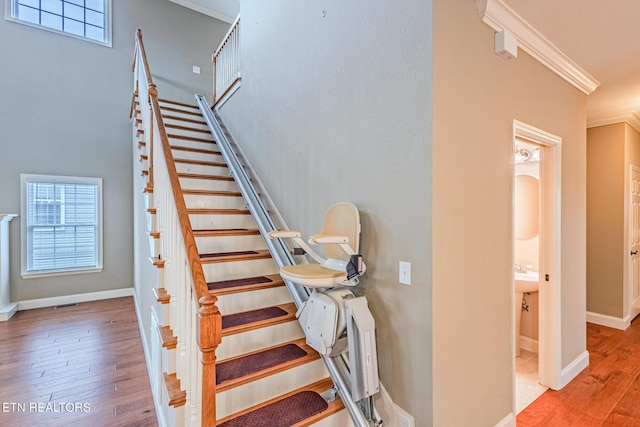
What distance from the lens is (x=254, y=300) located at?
2.43m

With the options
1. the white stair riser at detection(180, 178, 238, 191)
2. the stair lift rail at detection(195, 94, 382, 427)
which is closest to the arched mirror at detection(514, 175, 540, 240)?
→ the stair lift rail at detection(195, 94, 382, 427)

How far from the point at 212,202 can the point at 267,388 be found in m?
2.00

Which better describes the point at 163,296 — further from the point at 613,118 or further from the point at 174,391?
the point at 613,118

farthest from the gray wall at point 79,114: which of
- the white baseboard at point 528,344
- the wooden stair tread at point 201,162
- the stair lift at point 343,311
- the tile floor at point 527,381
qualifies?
the white baseboard at point 528,344

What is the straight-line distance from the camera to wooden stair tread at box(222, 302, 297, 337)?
2.06m

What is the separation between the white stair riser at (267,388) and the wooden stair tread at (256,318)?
35 cm

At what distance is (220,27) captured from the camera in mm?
6328

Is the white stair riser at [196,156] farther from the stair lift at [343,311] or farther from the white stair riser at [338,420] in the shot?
the white stair riser at [338,420]

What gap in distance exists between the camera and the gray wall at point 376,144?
1597 millimetres

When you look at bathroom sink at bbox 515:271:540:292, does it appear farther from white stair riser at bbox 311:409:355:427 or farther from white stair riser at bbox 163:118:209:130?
white stair riser at bbox 163:118:209:130

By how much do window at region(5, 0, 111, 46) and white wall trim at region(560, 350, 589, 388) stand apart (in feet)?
23.8

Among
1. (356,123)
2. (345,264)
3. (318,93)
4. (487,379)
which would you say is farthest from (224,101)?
(487,379)

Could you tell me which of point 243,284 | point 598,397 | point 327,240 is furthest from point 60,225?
point 598,397

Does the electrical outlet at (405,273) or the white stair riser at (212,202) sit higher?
the white stair riser at (212,202)
